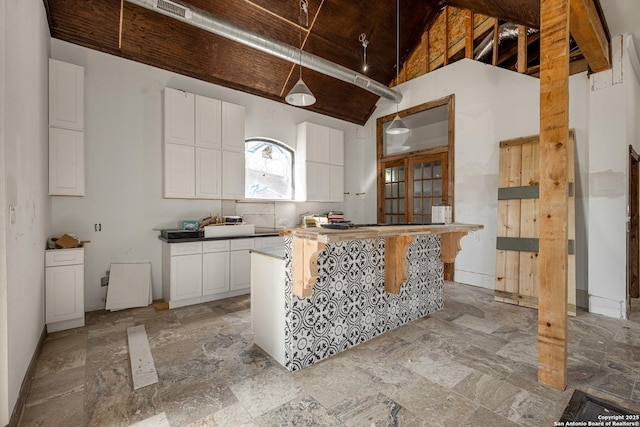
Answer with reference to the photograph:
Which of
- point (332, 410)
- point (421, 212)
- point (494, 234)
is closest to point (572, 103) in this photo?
point (494, 234)

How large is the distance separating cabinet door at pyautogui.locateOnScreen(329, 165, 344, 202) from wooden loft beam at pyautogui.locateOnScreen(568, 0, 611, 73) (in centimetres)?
397

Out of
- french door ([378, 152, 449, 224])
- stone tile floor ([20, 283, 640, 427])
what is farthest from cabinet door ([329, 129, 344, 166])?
stone tile floor ([20, 283, 640, 427])

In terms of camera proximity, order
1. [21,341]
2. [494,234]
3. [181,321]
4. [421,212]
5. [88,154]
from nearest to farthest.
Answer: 1. [21,341]
2. [181,321]
3. [88,154]
4. [494,234]
5. [421,212]

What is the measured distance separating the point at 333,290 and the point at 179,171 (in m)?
2.93

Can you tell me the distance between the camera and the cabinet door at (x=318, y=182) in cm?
559

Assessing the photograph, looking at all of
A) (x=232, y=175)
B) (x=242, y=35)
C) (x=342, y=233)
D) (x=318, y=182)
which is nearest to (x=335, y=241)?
(x=342, y=233)

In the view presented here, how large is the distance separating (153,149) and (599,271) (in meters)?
5.99

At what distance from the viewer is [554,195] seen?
2035 millimetres

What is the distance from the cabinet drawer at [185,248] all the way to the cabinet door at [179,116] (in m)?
1.44

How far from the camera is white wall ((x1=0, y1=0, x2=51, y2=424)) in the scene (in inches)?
65.5

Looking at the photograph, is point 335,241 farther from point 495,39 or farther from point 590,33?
point 495,39

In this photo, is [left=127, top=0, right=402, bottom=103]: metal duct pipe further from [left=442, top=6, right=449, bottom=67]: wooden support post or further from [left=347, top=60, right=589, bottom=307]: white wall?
[left=347, top=60, right=589, bottom=307]: white wall

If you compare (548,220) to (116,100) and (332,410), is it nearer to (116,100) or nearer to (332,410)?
(332,410)

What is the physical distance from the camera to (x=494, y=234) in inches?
179
